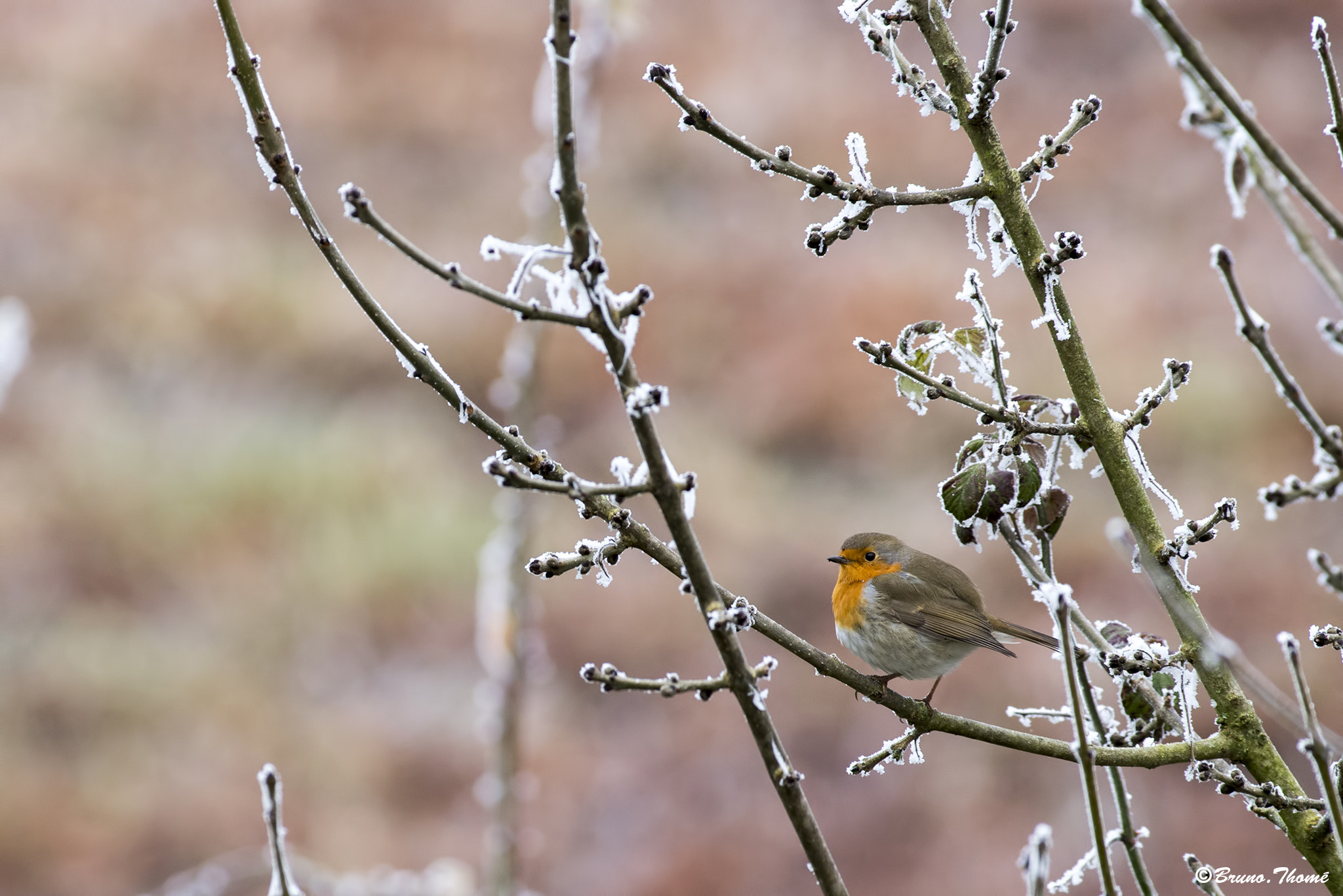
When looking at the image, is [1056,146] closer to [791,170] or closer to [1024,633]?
[791,170]

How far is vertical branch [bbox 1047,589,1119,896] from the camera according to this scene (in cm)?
74

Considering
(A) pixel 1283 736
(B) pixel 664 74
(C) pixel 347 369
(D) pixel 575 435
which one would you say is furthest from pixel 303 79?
(B) pixel 664 74

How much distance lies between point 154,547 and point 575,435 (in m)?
2.63

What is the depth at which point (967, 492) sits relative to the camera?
1.03 meters

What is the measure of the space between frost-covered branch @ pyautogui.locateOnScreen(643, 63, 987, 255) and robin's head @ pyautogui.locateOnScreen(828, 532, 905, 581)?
1142 millimetres

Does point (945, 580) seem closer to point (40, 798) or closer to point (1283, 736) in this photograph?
point (1283, 736)

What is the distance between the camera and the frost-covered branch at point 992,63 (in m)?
0.97

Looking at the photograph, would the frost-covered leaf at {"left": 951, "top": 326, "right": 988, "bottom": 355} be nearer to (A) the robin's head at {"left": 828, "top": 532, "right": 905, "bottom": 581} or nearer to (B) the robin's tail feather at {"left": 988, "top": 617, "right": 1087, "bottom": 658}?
(B) the robin's tail feather at {"left": 988, "top": 617, "right": 1087, "bottom": 658}


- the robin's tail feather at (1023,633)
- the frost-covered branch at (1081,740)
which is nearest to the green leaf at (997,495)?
the frost-covered branch at (1081,740)

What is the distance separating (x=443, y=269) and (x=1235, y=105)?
20.8 inches

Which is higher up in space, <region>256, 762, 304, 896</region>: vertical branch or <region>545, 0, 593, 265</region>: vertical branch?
<region>545, 0, 593, 265</region>: vertical branch

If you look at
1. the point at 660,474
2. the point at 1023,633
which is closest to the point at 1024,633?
the point at 1023,633

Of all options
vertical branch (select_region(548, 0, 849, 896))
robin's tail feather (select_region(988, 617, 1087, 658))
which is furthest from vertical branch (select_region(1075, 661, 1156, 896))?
robin's tail feather (select_region(988, 617, 1087, 658))

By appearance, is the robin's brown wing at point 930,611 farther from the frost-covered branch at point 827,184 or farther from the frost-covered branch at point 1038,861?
the frost-covered branch at point 1038,861
